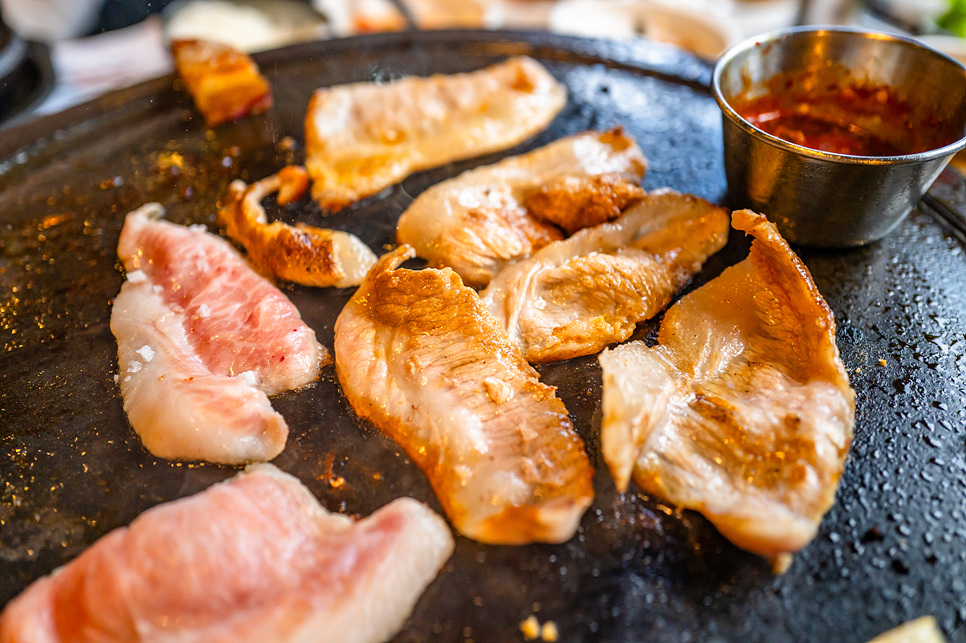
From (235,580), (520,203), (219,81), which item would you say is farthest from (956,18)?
(235,580)

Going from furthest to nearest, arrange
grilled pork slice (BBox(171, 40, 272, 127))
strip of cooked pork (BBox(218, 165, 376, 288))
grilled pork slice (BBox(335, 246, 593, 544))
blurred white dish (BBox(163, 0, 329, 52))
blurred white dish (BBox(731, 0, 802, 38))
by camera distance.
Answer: blurred white dish (BBox(731, 0, 802, 38))
blurred white dish (BBox(163, 0, 329, 52))
grilled pork slice (BBox(171, 40, 272, 127))
strip of cooked pork (BBox(218, 165, 376, 288))
grilled pork slice (BBox(335, 246, 593, 544))

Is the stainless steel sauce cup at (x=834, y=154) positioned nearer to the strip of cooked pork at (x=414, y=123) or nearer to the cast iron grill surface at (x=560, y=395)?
the cast iron grill surface at (x=560, y=395)

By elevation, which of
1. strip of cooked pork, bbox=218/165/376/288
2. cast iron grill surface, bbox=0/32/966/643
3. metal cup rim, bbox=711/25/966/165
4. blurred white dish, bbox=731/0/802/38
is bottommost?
blurred white dish, bbox=731/0/802/38

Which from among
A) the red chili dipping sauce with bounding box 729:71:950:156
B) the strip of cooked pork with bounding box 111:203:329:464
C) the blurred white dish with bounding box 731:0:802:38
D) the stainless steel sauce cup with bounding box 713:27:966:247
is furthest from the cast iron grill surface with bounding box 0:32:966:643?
the blurred white dish with bounding box 731:0:802:38

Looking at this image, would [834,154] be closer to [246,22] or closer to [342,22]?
[342,22]

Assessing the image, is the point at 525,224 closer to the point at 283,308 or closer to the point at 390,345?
the point at 390,345

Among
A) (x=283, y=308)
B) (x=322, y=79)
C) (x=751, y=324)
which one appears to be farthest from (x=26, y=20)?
(x=751, y=324)

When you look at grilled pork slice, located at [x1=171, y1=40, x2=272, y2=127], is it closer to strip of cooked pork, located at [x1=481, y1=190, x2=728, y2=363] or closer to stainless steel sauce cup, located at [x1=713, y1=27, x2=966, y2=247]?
strip of cooked pork, located at [x1=481, y1=190, x2=728, y2=363]
